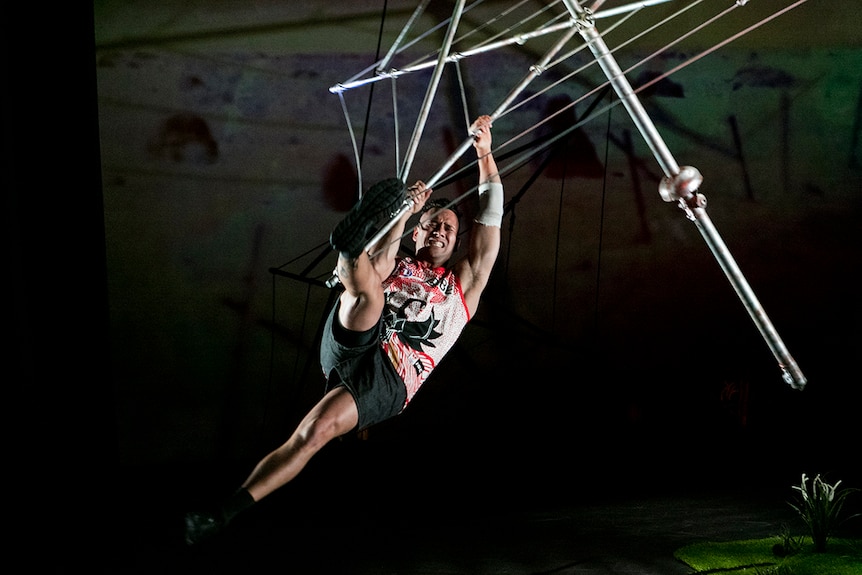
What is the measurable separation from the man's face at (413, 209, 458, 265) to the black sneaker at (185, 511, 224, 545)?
1.28m

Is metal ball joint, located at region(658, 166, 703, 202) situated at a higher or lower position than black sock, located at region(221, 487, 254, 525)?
higher

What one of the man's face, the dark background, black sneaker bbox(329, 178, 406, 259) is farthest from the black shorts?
the dark background

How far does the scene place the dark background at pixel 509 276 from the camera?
4941mm

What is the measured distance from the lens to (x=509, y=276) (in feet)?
17.8

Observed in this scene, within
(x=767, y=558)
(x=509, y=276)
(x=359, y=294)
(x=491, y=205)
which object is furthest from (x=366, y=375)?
(x=509, y=276)

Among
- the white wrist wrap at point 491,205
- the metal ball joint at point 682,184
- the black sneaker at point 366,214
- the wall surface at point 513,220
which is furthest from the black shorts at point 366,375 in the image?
the wall surface at point 513,220

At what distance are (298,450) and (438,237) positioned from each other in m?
1.05

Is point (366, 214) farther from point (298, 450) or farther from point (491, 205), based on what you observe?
point (491, 205)

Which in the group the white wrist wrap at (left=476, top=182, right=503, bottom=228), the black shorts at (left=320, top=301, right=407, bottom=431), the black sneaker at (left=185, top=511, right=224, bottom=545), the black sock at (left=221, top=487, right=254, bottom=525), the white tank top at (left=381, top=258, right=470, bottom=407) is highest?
the white wrist wrap at (left=476, top=182, right=503, bottom=228)

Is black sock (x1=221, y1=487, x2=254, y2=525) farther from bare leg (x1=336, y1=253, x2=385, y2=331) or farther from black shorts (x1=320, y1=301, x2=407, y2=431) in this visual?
bare leg (x1=336, y1=253, x2=385, y2=331)

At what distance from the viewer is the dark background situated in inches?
195

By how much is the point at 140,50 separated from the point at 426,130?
1.70 metres

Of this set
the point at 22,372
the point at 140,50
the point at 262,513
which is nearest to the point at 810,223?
the point at 262,513

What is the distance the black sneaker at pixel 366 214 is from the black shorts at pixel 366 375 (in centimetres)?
40
